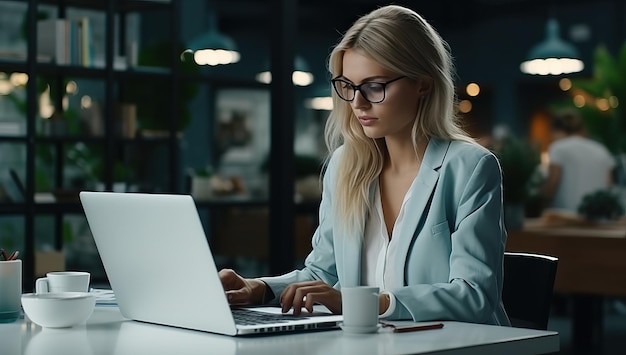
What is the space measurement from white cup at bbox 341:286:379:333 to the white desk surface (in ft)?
0.07

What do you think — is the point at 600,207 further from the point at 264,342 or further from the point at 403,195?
the point at 264,342

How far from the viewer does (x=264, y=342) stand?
1.89 meters

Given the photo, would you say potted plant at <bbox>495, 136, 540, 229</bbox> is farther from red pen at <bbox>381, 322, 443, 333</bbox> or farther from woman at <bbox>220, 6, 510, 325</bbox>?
red pen at <bbox>381, 322, 443, 333</bbox>

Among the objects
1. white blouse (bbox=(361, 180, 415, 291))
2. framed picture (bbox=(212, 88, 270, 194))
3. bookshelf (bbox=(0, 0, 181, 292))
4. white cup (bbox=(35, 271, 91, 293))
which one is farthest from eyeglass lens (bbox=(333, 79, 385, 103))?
framed picture (bbox=(212, 88, 270, 194))

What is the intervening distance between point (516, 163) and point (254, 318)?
4.46 metres

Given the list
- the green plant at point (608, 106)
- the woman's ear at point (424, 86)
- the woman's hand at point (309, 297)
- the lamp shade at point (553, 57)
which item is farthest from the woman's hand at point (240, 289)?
the lamp shade at point (553, 57)

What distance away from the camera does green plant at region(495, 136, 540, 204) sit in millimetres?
6289

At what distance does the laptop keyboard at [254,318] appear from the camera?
6.70ft

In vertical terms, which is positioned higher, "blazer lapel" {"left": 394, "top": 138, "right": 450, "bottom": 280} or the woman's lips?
the woman's lips

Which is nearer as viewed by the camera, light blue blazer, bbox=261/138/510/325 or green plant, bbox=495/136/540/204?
light blue blazer, bbox=261/138/510/325

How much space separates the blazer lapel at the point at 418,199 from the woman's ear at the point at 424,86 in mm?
150

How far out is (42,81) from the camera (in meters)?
6.63

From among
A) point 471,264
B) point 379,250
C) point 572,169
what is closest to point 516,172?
point 572,169

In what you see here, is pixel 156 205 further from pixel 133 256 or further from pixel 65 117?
pixel 65 117
